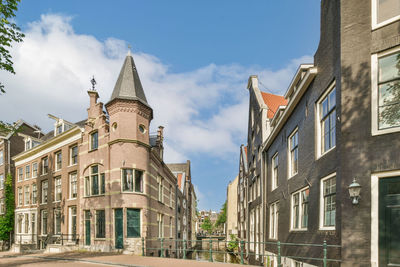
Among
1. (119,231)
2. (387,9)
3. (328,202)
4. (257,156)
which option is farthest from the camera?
(257,156)

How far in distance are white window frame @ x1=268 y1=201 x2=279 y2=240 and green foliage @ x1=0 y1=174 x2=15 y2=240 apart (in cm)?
2552

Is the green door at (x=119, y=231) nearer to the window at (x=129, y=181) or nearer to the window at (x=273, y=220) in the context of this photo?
the window at (x=129, y=181)

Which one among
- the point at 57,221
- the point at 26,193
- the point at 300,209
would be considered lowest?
the point at 57,221

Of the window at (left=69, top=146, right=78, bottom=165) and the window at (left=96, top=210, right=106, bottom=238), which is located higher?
the window at (left=69, top=146, right=78, bottom=165)

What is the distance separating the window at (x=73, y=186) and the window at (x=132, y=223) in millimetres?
6175

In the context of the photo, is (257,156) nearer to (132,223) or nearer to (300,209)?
(132,223)

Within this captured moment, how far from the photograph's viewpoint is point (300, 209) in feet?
38.5

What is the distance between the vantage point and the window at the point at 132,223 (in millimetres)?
18625

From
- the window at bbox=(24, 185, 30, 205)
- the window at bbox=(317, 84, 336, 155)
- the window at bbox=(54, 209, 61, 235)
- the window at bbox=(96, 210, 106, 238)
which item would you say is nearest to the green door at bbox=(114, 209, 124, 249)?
the window at bbox=(96, 210, 106, 238)

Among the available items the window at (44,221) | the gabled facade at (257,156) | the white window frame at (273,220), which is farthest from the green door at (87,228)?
the white window frame at (273,220)

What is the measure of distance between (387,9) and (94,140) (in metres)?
18.9

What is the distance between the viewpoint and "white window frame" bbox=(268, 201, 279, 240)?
52.9 feet

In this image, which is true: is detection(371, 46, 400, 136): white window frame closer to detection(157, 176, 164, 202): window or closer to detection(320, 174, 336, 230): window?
detection(320, 174, 336, 230): window

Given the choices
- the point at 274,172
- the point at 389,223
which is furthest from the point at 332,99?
the point at 274,172
